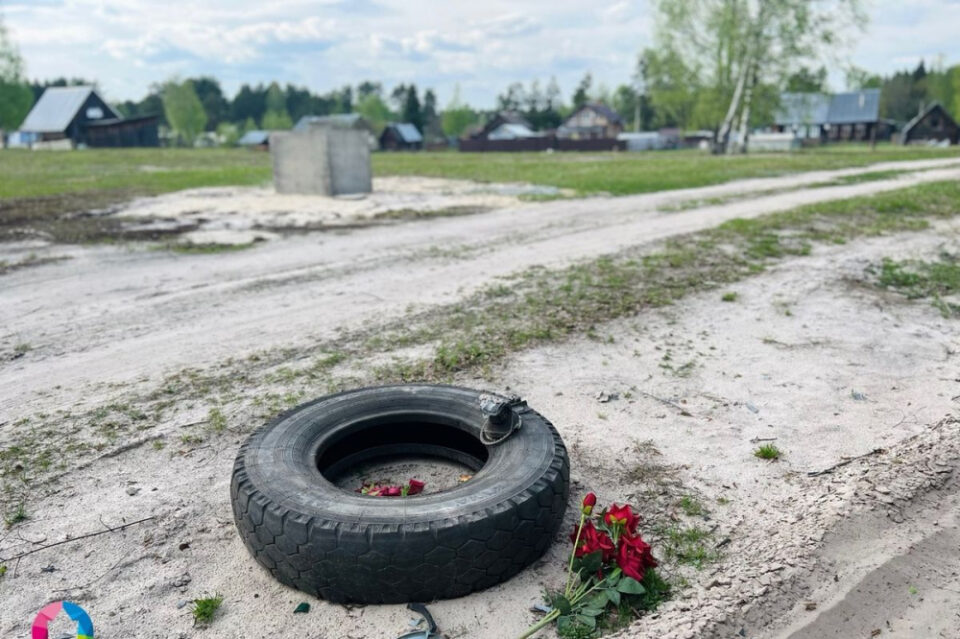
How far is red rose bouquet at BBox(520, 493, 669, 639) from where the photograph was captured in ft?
7.91

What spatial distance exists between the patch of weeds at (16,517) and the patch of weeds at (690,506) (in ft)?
9.83

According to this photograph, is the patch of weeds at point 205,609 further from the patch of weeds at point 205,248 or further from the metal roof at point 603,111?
the metal roof at point 603,111

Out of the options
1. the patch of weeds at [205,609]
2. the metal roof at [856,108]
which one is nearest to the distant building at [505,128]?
the metal roof at [856,108]

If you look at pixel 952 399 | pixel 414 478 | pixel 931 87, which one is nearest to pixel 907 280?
pixel 952 399

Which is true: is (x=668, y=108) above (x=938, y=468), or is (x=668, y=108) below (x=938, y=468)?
above

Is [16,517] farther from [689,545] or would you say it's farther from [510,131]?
[510,131]

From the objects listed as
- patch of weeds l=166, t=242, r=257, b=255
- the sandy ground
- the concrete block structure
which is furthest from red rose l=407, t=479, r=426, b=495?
the concrete block structure

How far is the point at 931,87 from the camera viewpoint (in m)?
83.0

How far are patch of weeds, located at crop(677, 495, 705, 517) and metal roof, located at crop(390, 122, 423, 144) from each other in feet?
235

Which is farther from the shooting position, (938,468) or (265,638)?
(938,468)

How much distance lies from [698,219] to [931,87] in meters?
93.1

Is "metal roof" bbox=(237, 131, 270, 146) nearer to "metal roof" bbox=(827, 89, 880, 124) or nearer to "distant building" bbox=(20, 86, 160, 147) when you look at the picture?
"distant building" bbox=(20, 86, 160, 147)

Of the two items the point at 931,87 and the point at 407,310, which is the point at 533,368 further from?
the point at 931,87

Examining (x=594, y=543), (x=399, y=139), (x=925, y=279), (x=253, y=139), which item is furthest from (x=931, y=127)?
(x=594, y=543)
